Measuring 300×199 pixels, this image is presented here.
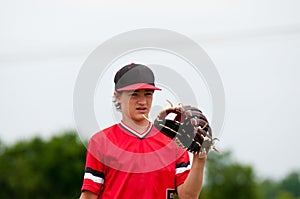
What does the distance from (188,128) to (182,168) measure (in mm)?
493

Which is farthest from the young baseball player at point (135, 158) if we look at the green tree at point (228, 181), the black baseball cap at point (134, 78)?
the green tree at point (228, 181)

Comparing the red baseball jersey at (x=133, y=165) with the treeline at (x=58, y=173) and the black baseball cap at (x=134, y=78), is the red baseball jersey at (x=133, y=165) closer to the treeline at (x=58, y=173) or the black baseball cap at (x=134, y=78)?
the black baseball cap at (x=134, y=78)

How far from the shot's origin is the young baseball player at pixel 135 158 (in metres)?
5.06

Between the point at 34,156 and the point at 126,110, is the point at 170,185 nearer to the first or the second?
the point at 126,110

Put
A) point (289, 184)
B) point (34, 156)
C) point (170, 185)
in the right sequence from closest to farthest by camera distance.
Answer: point (170, 185) → point (34, 156) → point (289, 184)

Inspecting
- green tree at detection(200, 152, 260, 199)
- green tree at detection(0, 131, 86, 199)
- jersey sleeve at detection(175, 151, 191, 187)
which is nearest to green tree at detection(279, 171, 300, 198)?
green tree at detection(200, 152, 260, 199)

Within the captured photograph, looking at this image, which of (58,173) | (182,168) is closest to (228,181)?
(58,173)

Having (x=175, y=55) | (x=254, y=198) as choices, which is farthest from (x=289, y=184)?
(x=175, y=55)

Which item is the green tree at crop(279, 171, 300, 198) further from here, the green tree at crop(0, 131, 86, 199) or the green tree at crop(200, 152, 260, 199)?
the green tree at crop(0, 131, 86, 199)

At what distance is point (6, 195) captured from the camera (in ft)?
198

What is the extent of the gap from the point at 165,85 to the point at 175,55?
9.1 inches

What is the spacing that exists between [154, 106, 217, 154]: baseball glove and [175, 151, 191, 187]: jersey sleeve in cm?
33

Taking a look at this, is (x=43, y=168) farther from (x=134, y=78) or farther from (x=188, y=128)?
(x=188, y=128)

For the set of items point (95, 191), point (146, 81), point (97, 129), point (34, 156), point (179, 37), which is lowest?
point (95, 191)
